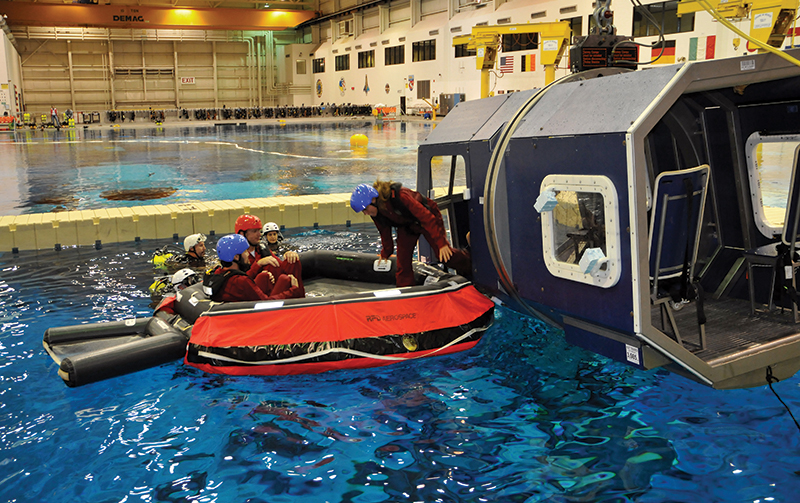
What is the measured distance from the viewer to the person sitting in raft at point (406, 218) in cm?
594

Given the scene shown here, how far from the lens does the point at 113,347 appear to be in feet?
17.4

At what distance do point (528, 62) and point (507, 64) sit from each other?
1468 millimetres

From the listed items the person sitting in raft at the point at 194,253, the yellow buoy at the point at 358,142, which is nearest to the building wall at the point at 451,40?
the yellow buoy at the point at 358,142

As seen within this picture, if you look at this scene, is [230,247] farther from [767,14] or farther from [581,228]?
[767,14]

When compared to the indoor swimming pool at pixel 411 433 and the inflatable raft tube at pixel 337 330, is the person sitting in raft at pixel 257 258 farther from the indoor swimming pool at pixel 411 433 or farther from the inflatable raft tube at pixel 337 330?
the indoor swimming pool at pixel 411 433

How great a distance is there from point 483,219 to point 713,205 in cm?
215

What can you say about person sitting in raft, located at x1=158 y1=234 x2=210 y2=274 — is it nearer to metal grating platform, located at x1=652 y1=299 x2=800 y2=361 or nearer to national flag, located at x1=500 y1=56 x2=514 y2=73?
metal grating platform, located at x1=652 y1=299 x2=800 y2=361

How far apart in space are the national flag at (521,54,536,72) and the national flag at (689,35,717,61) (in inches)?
319

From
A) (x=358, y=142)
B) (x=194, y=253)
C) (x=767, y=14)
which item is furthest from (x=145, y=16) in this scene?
(x=194, y=253)

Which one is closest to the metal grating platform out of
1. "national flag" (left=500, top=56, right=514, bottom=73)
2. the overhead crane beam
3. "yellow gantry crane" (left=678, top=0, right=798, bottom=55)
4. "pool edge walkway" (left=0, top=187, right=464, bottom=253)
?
"pool edge walkway" (left=0, top=187, right=464, bottom=253)

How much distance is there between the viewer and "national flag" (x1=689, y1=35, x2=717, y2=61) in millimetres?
22328

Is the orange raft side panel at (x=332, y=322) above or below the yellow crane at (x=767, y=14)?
below

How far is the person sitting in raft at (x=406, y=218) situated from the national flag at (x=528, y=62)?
25644 mm

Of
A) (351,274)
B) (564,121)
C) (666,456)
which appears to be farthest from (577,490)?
(351,274)
